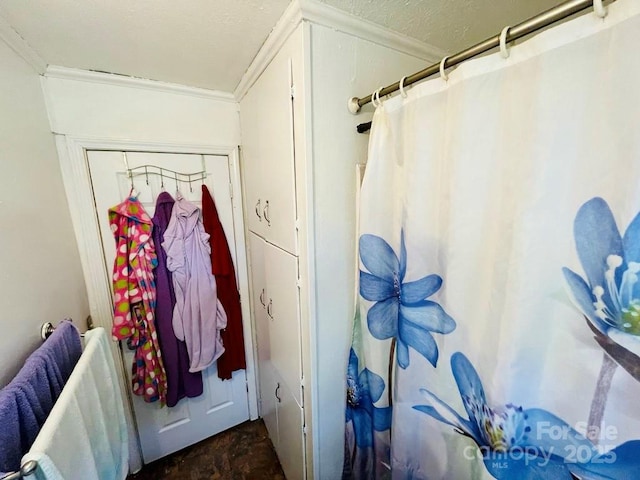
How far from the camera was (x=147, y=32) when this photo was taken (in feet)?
2.90

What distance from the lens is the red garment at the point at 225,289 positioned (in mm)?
1484

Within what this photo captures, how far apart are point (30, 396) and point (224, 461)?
4.80ft

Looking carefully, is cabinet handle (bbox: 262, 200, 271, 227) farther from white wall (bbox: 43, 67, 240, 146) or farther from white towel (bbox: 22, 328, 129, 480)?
white towel (bbox: 22, 328, 129, 480)

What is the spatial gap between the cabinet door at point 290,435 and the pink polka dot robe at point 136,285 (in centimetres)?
75

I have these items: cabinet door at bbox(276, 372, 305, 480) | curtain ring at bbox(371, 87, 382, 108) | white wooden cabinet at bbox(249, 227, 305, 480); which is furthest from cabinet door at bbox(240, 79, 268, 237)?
cabinet door at bbox(276, 372, 305, 480)

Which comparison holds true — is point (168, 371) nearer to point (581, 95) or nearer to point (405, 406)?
point (405, 406)

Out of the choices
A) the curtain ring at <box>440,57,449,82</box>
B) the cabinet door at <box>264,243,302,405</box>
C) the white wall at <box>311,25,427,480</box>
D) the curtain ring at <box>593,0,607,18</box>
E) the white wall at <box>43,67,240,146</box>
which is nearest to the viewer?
the curtain ring at <box>593,0,607,18</box>

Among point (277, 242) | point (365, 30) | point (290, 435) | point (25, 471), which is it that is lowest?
point (290, 435)

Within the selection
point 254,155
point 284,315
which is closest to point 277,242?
point 284,315

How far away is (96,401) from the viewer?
776 mm

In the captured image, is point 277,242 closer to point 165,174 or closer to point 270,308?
point 270,308

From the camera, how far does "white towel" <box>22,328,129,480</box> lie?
0.54 m

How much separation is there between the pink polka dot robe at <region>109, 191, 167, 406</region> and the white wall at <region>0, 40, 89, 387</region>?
6.6 inches

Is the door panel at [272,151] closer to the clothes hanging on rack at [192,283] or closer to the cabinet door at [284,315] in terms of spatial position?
the cabinet door at [284,315]
